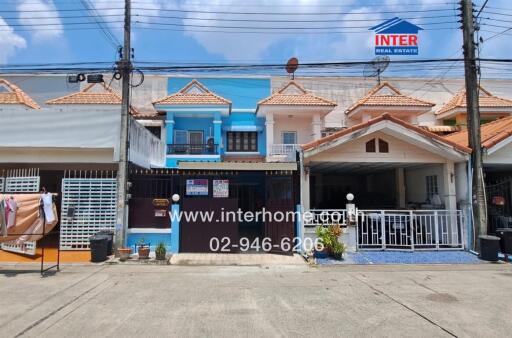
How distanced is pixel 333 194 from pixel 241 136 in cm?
624

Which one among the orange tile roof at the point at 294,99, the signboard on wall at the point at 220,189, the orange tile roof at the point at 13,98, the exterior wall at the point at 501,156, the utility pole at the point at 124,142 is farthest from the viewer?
the orange tile roof at the point at 294,99

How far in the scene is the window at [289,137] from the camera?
21.8 metres

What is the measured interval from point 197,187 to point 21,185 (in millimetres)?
5676

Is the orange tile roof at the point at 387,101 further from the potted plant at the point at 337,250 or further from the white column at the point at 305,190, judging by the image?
the potted plant at the point at 337,250

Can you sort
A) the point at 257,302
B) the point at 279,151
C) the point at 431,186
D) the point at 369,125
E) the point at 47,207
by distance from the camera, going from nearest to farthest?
1. the point at 257,302
2. the point at 47,207
3. the point at 369,125
4. the point at 431,186
5. the point at 279,151

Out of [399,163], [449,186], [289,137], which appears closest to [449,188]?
[449,186]

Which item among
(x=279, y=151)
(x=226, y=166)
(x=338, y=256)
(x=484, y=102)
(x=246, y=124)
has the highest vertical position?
(x=484, y=102)

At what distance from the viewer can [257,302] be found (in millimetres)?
6848

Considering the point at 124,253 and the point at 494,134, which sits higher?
the point at 494,134

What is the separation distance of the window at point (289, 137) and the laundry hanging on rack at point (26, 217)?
13.9 m

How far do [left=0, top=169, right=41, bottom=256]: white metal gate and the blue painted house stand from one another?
741 cm

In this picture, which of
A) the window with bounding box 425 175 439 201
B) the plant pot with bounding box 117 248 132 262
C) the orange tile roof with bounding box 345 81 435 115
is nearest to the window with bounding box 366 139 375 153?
the window with bounding box 425 175 439 201

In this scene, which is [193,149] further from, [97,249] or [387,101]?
[387,101]

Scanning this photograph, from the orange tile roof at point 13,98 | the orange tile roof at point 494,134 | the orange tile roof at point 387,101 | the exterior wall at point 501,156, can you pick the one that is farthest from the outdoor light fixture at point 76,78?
the orange tile roof at point 387,101
